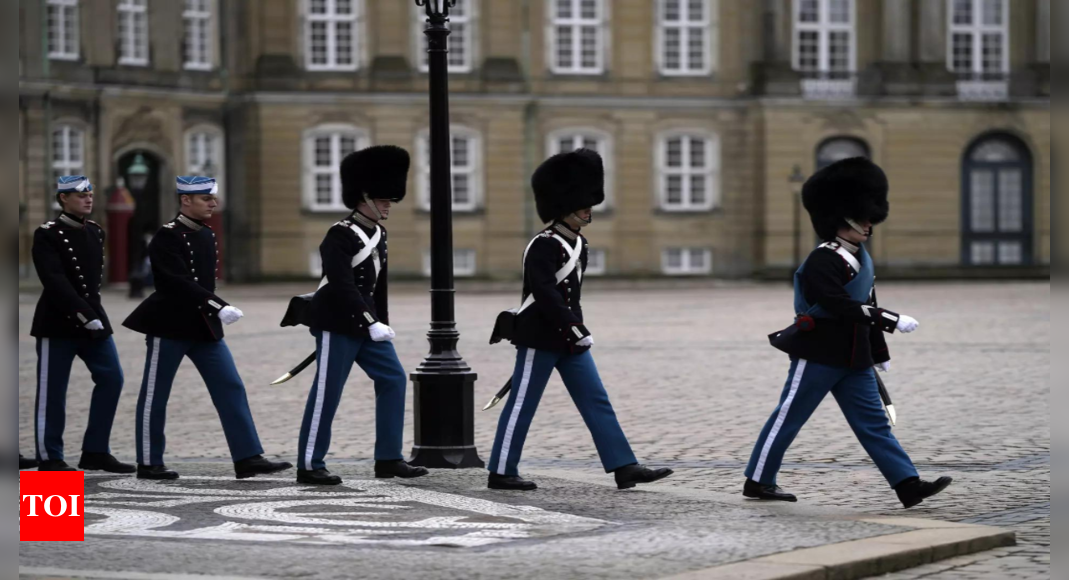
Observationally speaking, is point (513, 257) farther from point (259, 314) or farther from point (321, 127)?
point (259, 314)

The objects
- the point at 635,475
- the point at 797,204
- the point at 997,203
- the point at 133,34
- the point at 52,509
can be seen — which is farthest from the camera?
the point at 997,203

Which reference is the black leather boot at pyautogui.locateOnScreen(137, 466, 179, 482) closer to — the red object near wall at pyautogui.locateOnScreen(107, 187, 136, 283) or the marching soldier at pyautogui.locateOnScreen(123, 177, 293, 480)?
the marching soldier at pyautogui.locateOnScreen(123, 177, 293, 480)

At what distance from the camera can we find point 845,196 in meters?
10.0

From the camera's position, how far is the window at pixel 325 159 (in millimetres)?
45625

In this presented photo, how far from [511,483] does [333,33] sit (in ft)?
119

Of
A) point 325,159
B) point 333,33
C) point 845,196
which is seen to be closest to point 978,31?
point 333,33

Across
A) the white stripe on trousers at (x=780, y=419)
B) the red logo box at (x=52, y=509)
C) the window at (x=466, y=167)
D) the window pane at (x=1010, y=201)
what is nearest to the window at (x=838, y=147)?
the window pane at (x=1010, y=201)

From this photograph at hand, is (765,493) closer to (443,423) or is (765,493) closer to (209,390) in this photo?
(443,423)

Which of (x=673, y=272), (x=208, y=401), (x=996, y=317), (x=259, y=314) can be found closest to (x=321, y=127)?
(x=673, y=272)

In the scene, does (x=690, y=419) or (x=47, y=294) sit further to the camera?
(x=690, y=419)

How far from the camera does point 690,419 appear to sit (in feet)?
48.7

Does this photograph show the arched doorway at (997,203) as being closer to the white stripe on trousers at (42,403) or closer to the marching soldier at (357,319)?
the marching soldier at (357,319)

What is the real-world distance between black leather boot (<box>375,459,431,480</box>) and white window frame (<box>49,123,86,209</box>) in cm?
3213

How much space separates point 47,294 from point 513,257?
35.2 meters
